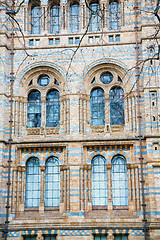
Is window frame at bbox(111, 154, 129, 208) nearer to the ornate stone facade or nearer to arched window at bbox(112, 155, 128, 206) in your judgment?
arched window at bbox(112, 155, 128, 206)

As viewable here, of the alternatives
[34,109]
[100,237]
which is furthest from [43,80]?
[100,237]

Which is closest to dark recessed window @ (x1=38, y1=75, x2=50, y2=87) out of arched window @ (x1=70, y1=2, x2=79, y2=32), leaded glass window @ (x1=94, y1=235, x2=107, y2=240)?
arched window @ (x1=70, y1=2, x2=79, y2=32)

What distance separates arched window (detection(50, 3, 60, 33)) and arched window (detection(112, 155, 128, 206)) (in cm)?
809

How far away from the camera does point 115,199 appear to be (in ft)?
58.3

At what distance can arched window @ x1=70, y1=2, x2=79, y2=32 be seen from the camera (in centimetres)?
2034

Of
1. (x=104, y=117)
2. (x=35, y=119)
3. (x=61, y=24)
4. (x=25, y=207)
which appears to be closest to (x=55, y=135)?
(x=35, y=119)

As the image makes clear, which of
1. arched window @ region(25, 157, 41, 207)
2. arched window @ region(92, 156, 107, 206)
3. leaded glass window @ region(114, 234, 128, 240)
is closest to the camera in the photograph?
leaded glass window @ region(114, 234, 128, 240)

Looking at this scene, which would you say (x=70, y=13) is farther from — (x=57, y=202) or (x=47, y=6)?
(x=57, y=202)

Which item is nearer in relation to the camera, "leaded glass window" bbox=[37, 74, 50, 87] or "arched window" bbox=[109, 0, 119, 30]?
"leaded glass window" bbox=[37, 74, 50, 87]

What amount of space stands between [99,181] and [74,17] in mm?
9340

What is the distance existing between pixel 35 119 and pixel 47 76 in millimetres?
2511

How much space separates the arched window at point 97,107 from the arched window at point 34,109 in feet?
9.46

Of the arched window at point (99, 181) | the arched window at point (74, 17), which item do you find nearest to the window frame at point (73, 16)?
the arched window at point (74, 17)

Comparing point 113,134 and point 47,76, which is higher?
point 47,76
